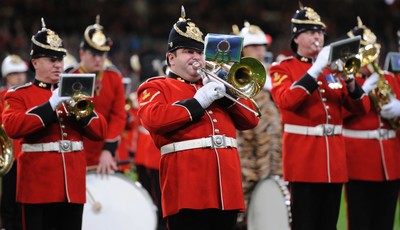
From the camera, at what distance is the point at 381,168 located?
820cm

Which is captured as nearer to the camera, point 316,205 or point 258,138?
point 316,205

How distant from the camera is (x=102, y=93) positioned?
895 centimetres

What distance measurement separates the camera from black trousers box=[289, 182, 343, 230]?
7.41 metres

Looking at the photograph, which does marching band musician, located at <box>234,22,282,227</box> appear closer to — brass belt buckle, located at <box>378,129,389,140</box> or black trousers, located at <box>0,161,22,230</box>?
brass belt buckle, located at <box>378,129,389,140</box>

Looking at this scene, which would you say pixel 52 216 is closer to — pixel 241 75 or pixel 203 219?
pixel 203 219

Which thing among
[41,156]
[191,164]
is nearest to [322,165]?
[191,164]

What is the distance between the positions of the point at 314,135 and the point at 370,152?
98 cm

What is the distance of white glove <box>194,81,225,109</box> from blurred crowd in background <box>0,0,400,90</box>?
49.9 feet

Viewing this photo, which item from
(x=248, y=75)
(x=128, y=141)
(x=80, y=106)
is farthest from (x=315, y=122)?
(x=128, y=141)

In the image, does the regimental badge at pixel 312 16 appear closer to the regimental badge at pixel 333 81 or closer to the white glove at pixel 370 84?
the regimental badge at pixel 333 81

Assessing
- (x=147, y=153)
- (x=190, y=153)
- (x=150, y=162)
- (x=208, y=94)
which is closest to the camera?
(x=208, y=94)

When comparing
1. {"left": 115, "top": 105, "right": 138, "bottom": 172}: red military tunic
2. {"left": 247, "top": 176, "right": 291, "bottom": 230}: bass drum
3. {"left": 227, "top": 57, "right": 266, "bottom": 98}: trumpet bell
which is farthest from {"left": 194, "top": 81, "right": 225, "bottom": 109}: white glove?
{"left": 115, "top": 105, "right": 138, "bottom": 172}: red military tunic

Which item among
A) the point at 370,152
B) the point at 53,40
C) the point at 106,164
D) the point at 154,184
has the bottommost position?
the point at 154,184

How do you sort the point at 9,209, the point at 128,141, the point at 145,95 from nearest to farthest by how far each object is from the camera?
1. the point at 145,95
2. the point at 9,209
3. the point at 128,141
